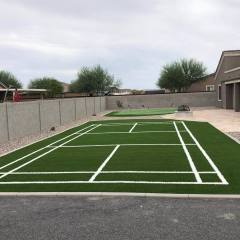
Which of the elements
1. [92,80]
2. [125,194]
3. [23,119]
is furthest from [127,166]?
[92,80]

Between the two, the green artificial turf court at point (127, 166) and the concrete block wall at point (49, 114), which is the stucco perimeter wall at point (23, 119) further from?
the green artificial turf court at point (127, 166)

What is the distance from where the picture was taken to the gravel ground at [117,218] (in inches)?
255

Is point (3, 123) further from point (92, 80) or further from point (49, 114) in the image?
point (92, 80)

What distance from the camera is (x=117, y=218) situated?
733 cm

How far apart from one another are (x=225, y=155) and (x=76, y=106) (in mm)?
24629

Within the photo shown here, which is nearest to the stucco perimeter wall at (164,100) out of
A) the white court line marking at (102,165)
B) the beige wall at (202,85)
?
the beige wall at (202,85)

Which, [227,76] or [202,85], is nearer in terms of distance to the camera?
[227,76]

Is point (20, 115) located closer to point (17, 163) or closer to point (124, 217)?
point (17, 163)

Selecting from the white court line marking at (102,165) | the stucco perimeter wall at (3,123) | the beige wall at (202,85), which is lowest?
the white court line marking at (102,165)

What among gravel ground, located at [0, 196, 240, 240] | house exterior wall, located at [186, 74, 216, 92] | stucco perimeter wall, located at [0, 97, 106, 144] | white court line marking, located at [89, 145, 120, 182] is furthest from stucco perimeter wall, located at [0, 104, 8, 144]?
house exterior wall, located at [186, 74, 216, 92]

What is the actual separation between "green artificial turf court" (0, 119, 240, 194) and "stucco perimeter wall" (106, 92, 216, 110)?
36101 mm

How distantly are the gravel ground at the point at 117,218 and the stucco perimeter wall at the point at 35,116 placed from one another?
491 inches

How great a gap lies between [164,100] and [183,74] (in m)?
24.0

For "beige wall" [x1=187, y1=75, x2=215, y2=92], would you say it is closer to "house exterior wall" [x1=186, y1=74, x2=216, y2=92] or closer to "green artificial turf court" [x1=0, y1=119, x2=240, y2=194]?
"house exterior wall" [x1=186, y1=74, x2=216, y2=92]
